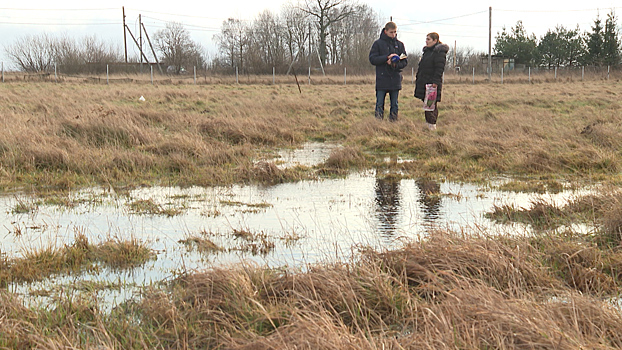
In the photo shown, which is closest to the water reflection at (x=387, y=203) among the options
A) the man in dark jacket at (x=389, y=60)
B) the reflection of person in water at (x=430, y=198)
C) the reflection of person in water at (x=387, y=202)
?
the reflection of person in water at (x=387, y=202)

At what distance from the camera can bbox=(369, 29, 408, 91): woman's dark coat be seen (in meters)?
10.2

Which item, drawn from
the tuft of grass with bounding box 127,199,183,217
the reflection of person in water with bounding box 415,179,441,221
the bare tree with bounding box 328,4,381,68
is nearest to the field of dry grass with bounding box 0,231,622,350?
the reflection of person in water with bounding box 415,179,441,221

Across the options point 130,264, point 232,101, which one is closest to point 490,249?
point 130,264

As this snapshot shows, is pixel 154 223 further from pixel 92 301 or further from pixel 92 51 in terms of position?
pixel 92 51

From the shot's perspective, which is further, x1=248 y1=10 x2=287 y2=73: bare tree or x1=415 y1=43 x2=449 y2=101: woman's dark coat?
x1=248 y1=10 x2=287 y2=73: bare tree

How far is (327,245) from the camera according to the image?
3709 millimetres

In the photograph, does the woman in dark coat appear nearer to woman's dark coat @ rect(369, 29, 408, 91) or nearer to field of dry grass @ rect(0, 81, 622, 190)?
woman's dark coat @ rect(369, 29, 408, 91)

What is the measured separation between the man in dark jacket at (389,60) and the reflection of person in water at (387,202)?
4.42 metres

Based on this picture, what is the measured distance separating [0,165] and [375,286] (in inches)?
211

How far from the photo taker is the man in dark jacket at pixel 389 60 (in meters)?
10.1

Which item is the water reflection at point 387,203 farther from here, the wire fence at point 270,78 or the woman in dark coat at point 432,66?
the wire fence at point 270,78

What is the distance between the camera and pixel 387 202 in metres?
5.10

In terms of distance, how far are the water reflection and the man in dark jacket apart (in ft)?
14.3

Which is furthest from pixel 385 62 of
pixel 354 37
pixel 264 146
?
pixel 354 37
